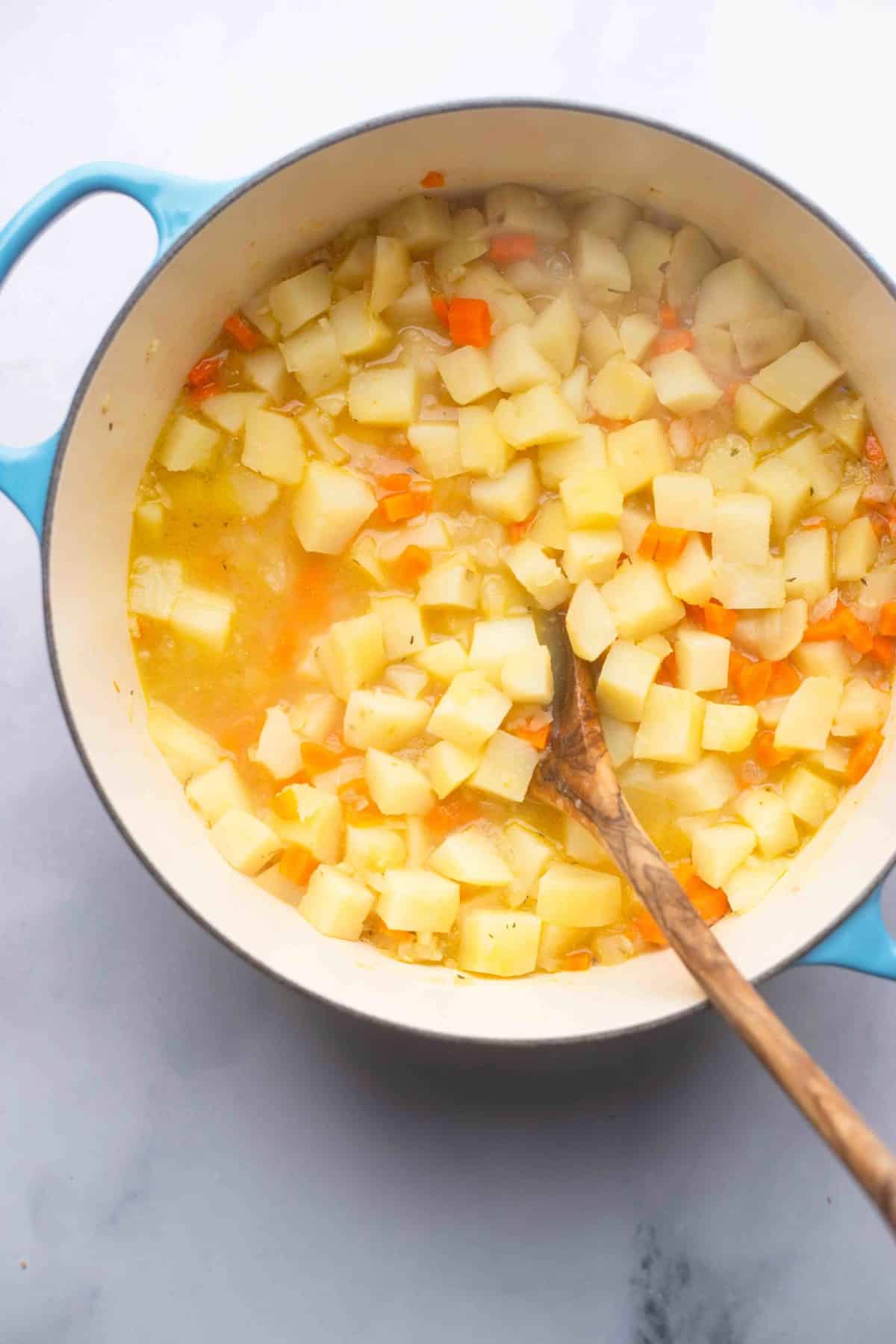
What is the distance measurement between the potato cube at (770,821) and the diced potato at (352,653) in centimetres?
79

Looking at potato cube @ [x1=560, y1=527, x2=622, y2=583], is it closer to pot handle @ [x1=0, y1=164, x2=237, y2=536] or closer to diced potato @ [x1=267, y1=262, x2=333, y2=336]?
diced potato @ [x1=267, y1=262, x2=333, y2=336]

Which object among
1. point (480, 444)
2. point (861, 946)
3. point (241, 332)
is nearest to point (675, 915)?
point (861, 946)

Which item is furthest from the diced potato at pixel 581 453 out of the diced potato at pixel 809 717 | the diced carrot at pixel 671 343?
the diced potato at pixel 809 717

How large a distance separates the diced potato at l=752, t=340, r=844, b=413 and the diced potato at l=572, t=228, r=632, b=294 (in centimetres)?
35

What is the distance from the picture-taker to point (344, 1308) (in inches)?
94.9

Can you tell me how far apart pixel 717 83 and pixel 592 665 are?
128 cm

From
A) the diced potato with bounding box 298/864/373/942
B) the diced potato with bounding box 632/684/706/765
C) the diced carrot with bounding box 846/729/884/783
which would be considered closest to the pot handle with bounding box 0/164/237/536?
the diced potato with bounding box 298/864/373/942

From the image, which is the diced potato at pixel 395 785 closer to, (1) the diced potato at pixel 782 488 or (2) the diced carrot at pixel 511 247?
(1) the diced potato at pixel 782 488

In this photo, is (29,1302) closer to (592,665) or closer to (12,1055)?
(12,1055)

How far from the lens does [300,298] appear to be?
2377 millimetres

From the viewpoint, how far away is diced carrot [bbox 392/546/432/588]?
7.63ft

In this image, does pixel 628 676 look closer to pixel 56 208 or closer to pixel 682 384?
pixel 682 384

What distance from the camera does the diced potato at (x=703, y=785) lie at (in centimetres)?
231

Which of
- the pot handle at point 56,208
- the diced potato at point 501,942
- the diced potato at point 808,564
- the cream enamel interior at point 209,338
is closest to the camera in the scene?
the pot handle at point 56,208
